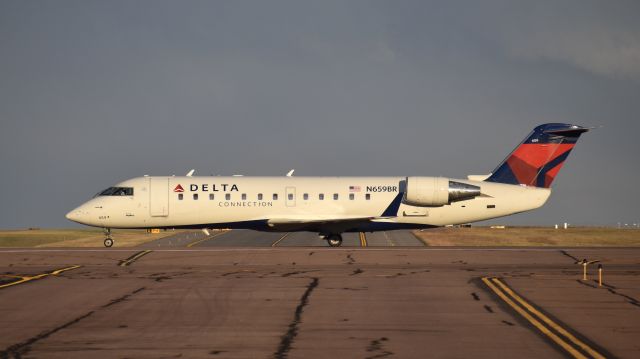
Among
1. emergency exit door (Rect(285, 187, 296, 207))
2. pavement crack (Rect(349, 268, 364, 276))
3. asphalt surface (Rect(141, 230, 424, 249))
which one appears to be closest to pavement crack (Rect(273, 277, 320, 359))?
pavement crack (Rect(349, 268, 364, 276))

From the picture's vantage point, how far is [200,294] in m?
21.7

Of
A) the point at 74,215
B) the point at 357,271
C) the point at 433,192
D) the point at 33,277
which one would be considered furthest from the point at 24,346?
the point at 433,192

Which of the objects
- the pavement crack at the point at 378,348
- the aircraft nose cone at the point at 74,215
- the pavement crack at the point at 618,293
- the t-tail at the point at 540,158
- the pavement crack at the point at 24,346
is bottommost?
the pavement crack at the point at 378,348

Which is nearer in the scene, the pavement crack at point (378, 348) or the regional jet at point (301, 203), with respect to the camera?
the pavement crack at point (378, 348)

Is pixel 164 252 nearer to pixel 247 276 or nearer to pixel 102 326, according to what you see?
pixel 247 276

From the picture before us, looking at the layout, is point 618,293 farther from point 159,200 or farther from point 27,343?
point 159,200

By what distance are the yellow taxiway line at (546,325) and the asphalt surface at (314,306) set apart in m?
0.08

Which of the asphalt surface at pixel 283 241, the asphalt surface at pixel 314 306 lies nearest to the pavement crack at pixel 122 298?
the asphalt surface at pixel 314 306

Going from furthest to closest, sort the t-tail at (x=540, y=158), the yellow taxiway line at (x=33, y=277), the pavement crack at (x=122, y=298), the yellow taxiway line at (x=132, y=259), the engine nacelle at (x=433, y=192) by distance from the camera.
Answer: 1. the t-tail at (x=540, y=158)
2. the engine nacelle at (x=433, y=192)
3. the yellow taxiway line at (x=132, y=259)
4. the yellow taxiway line at (x=33, y=277)
5. the pavement crack at (x=122, y=298)

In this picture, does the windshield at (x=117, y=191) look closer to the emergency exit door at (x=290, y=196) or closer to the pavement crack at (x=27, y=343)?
the emergency exit door at (x=290, y=196)

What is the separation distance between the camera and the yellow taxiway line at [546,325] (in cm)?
1347

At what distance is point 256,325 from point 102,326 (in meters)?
3.22

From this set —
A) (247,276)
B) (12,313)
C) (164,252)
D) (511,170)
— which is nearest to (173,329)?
(12,313)

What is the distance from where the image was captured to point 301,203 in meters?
40.8
